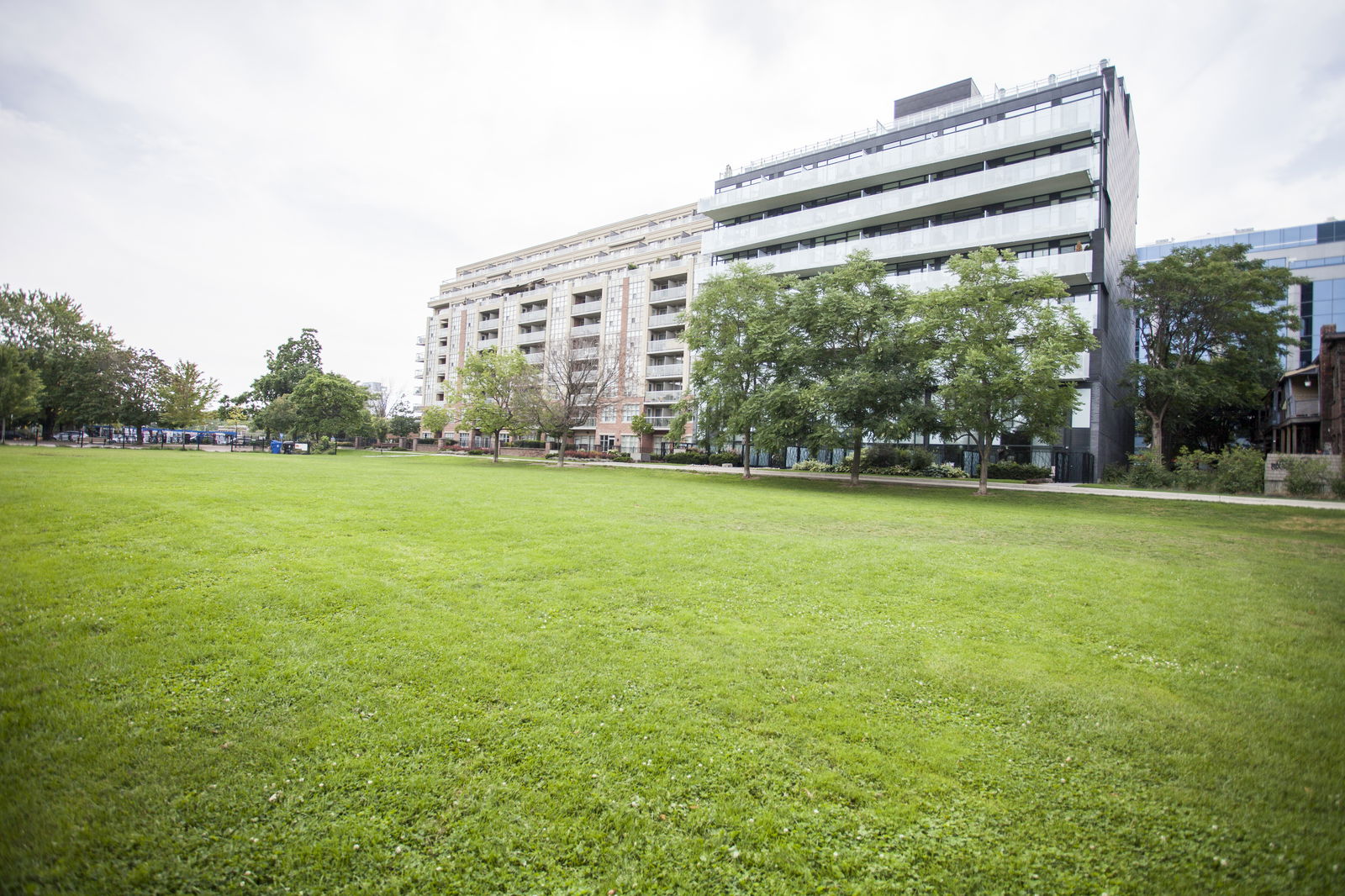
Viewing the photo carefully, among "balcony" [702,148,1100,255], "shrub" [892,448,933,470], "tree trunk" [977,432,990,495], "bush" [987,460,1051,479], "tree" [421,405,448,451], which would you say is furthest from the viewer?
"tree" [421,405,448,451]

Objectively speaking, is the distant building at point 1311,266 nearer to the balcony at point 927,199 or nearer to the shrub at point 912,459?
the balcony at point 927,199

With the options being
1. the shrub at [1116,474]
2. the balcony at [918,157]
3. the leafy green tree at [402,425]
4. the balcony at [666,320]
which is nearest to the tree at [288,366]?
the leafy green tree at [402,425]

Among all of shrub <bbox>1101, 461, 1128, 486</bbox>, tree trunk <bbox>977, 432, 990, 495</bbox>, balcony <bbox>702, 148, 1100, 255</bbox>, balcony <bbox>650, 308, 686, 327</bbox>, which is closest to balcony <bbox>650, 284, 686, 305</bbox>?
balcony <bbox>650, 308, 686, 327</bbox>

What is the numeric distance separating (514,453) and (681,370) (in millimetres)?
24949

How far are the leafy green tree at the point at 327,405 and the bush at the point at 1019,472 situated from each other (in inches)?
2388

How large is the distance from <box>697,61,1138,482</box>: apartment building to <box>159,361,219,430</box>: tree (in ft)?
180

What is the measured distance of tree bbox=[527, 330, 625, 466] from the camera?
47.6m

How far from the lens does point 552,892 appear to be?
3.16 metres

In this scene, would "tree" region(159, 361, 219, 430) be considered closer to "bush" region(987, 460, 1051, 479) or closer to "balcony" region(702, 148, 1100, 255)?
"balcony" region(702, 148, 1100, 255)

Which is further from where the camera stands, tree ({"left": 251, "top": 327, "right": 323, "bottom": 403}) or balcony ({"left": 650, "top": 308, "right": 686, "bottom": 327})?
tree ({"left": 251, "top": 327, "right": 323, "bottom": 403})

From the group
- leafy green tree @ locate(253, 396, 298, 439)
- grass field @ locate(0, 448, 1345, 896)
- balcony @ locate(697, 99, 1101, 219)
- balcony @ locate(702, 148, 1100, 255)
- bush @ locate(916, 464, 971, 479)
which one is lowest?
grass field @ locate(0, 448, 1345, 896)

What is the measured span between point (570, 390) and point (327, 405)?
97.3ft

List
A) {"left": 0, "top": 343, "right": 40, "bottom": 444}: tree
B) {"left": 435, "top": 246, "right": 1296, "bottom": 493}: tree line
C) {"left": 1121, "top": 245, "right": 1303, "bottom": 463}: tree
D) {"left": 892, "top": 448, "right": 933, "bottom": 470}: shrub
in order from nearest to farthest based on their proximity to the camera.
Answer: {"left": 435, "top": 246, "right": 1296, "bottom": 493}: tree line → {"left": 1121, "top": 245, "right": 1303, "bottom": 463}: tree → {"left": 0, "top": 343, "right": 40, "bottom": 444}: tree → {"left": 892, "top": 448, "right": 933, "bottom": 470}: shrub

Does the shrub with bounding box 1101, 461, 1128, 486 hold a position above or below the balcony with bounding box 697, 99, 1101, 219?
below
